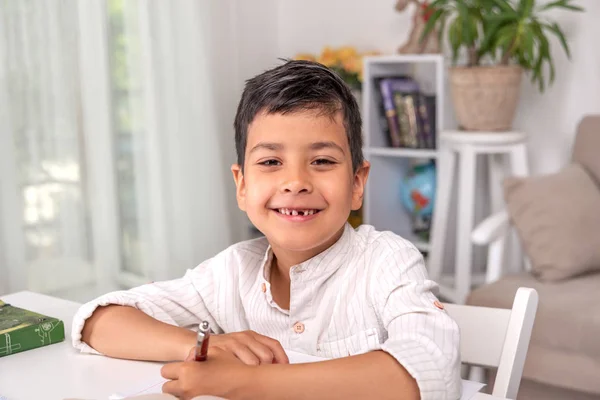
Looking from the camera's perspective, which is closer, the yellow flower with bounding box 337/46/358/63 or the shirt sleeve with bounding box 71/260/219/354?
the shirt sleeve with bounding box 71/260/219/354

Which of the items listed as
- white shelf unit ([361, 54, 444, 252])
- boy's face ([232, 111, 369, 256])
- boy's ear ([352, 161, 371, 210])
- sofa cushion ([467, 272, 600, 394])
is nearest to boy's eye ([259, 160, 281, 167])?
boy's face ([232, 111, 369, 256])

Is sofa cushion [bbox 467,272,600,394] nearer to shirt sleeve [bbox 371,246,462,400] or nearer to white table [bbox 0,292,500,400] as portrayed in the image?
shirt sleeve [bbox 371,246,462,400]

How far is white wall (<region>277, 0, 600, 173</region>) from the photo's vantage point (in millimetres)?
2990

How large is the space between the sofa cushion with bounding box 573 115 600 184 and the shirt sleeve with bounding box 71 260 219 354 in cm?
174

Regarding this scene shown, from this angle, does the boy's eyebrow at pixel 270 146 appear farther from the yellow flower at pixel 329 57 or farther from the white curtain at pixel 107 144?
the yellow flower at pixel 329 57

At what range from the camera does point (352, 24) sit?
358cm

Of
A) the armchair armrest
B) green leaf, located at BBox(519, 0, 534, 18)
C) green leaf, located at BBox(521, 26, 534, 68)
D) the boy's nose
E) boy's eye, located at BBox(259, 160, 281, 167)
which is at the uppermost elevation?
green leaf, located at BBox(519, 0, 534, 18)

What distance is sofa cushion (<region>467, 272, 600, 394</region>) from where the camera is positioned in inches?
75.4

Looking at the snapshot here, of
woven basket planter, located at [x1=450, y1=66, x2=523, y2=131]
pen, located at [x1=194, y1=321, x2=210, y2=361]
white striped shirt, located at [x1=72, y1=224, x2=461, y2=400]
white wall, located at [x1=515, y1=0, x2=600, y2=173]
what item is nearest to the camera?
pen, located at [x1=194, y1=321, x2=210, y2=361]

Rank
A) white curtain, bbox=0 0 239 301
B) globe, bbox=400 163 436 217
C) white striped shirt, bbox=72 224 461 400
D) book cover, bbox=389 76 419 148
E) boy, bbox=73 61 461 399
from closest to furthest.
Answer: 1. boy, bbox=73 61 461 399
2. white striped shirt, bbox=72 224 461 400
3. white curtain, bbox=0 0 239 301
4. book cover, bbox=389 76 419 148
5. globe, bbox=400 163 436 217

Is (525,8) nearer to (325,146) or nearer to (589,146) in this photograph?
(589,146)

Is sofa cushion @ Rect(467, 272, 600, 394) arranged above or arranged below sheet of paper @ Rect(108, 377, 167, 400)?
below

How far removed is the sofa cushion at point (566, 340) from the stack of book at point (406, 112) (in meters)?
1.14

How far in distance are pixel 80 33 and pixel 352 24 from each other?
143 cm
